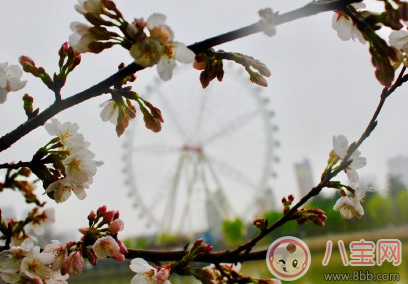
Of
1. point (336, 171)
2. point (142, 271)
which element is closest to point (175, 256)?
point (142, 271)

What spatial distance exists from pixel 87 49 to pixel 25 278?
1.10ft

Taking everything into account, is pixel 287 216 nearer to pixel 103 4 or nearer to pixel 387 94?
pixel 387 94

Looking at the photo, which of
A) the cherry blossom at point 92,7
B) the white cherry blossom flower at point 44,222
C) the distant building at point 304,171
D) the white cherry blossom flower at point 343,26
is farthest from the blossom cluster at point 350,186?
the distant building at point 304,171

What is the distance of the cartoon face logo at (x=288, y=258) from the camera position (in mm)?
672

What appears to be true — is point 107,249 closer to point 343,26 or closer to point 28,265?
point 28,265

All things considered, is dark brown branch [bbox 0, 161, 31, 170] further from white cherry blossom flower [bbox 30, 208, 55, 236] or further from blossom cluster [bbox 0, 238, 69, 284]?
white cherry blossom flower [bbox 30, 208, 55, 236]

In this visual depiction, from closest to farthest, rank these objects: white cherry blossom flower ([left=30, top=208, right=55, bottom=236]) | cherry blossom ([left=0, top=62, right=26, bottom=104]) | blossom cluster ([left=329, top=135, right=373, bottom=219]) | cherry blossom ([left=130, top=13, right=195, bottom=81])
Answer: cherry blossom ([left=130, top=13, right=195, bottom=81])
cherry blossom ([left=0, top=62, right=26, bottom=104])
blossom cluster ([left=329, top=135, right=373, bottom=219])
white cherry blossom flower ([left=30, top=208, right=55, bottom=236])

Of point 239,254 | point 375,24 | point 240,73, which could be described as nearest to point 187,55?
point 375,24

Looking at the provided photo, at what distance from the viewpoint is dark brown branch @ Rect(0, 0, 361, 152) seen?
0.42m

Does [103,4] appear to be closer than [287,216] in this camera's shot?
Yes

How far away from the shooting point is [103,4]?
45cm

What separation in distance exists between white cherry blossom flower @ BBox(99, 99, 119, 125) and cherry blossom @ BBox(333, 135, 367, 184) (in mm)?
312

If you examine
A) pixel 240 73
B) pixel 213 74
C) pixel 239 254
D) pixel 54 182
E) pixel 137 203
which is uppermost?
pixel 240 73

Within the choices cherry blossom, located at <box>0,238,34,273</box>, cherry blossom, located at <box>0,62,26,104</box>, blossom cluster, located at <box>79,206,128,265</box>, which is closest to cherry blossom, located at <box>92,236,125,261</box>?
blossom cluster, located at <box>79,206,128,265</box>
